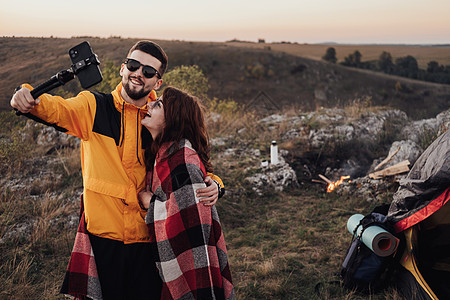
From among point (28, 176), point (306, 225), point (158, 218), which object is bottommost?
point (306, 225)

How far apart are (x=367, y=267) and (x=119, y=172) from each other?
2.67 meters

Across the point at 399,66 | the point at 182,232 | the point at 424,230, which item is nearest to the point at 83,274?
the point at 182,232

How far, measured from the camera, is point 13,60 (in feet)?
21.4

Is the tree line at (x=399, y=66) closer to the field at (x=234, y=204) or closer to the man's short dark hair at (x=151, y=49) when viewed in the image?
the field at (x=234, y=204)

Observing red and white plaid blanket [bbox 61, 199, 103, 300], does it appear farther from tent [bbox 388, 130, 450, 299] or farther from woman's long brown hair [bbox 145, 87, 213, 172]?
tent [bbox 388, 130, 450, 299]

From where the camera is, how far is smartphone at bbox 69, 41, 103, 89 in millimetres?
1684

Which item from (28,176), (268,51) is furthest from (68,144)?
(268,51)

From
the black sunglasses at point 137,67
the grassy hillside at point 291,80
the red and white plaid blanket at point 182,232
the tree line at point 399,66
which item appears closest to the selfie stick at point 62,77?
the black sunglasses at point 137,67

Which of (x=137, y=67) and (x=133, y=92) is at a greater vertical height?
(x=137, y=67)

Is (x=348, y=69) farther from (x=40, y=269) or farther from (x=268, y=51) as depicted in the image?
(x=40, y=269)

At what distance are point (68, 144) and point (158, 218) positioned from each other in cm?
649

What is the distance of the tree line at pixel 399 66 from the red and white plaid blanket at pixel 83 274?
133 feet

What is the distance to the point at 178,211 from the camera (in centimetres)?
185

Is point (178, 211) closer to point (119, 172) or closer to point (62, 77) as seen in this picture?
point (119, 172)
